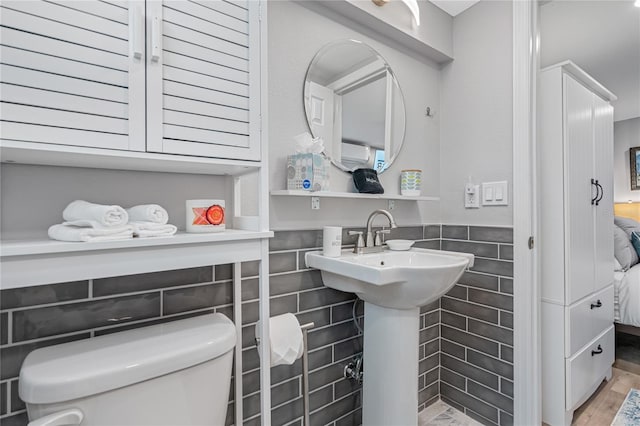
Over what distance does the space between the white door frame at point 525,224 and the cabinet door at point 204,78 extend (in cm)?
139

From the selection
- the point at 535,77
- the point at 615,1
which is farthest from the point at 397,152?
the point at 615,1

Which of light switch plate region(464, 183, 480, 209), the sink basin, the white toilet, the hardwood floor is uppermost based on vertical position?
light switch plate region(464, 183, 480, 209)

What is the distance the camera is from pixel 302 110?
1401 mm

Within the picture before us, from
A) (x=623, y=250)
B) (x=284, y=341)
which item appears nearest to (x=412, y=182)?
(x=284, y=341)

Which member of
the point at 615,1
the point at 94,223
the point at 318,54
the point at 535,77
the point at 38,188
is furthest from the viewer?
the point at 615,1

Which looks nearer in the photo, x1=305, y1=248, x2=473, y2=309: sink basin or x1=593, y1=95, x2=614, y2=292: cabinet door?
x1=305, y1=248, x2=473, y2=309: sink basin

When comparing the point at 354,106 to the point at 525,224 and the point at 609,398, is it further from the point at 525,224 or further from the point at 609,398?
the point at 609,398

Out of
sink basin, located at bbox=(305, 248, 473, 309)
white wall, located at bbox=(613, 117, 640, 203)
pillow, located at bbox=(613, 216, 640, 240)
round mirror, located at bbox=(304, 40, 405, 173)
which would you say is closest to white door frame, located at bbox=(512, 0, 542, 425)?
sink basin, located at bbox=(305, 248, 473, 309)

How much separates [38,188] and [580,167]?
2.50 m

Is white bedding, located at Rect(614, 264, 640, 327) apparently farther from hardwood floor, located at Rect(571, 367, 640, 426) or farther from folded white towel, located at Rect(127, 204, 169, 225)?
folded white towel, located at Rect(127, 204, 169, 225)

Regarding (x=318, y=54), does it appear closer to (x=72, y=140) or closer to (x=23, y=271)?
(x=72, y=140)

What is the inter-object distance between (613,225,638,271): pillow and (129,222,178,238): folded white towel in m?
3.30

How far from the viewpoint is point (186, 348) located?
31.1 inches

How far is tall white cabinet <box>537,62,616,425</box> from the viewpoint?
166 cm
